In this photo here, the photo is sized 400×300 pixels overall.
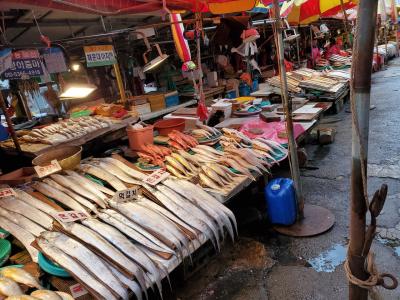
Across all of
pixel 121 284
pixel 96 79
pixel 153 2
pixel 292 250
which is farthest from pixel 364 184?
pixel 96 79

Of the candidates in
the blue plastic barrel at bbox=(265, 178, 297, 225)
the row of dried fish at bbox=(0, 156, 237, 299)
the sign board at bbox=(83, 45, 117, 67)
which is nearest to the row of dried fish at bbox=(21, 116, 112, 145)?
the sign board at bbox=(83, 45, 117, 67)

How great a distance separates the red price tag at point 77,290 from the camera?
245cm

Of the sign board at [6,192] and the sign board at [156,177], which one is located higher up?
the sign board at [6,192]

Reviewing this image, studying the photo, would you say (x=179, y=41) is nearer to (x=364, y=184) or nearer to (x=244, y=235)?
(x=244, y=235)

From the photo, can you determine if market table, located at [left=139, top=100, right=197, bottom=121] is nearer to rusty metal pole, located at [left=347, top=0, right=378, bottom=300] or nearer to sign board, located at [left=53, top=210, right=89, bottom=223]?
sign board, located at [left=53, top=210, right=89, bottom=223]

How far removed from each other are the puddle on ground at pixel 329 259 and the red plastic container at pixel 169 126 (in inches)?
124

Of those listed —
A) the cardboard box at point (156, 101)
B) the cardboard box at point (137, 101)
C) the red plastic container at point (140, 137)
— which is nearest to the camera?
the red plastic container at point (140, 137)

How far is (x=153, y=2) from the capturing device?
4746 mm

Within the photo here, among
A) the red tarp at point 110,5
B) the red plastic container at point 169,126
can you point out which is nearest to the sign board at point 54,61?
the red plastic container at point 169,126

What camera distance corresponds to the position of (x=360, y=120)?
1661 millimetres

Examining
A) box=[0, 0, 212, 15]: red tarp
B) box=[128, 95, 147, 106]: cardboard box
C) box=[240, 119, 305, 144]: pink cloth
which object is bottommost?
box=[240, 119, 305, 144]: pink cloth

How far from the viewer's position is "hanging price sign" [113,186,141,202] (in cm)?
344

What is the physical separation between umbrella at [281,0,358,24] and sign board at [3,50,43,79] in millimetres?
7757

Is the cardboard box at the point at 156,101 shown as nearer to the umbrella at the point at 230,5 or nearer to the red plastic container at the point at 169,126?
the red plastic container at the point at 169,126
